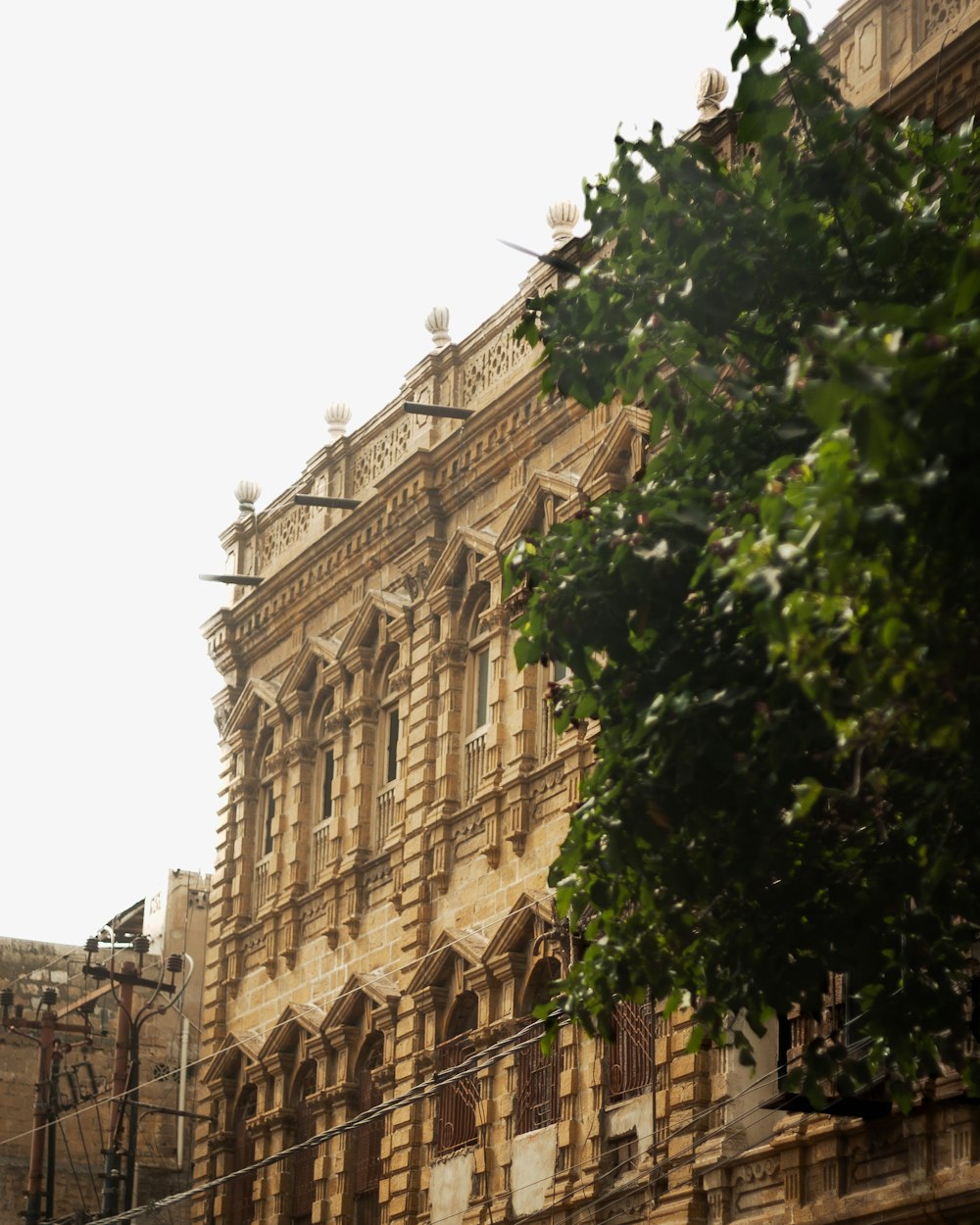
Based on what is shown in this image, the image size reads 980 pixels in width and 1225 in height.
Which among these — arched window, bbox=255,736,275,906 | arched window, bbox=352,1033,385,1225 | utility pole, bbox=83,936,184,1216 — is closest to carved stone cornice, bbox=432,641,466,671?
arched window, bbox=352,1033,385,1225

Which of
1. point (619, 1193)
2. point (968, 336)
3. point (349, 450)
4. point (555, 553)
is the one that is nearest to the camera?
point (968, 336)

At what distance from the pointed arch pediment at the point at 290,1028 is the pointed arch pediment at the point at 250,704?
436 cm

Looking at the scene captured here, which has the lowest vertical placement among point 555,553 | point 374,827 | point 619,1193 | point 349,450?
point 619,1193

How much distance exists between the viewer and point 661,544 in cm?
1208

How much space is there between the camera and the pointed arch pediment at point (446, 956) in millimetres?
23469

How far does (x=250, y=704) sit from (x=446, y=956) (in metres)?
7.46

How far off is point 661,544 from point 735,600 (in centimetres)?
76

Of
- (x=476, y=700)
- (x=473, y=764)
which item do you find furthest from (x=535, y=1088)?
(x=476, y=700)

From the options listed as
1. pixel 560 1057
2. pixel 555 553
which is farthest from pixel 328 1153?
pixel 555 553

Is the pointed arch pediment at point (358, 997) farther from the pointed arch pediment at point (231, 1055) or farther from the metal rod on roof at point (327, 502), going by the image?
the metal rod on roof at point (327, 502)

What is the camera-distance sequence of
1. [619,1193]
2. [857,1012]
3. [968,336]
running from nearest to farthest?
[968,336] < [857,1012] < [619,1193]

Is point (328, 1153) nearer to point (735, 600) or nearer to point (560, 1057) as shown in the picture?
point (560, 1057)

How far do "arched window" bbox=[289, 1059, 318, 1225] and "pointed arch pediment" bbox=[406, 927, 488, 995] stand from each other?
10.2 feet

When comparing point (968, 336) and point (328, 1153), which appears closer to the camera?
point (968, 336)
